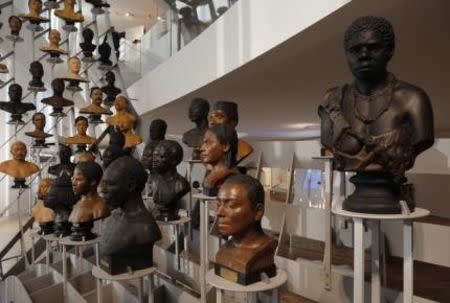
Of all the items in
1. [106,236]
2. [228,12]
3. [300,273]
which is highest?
[228,12]

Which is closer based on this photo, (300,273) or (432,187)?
(300,273)

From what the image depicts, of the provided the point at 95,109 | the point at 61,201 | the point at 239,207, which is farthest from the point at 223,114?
the point at 95,109

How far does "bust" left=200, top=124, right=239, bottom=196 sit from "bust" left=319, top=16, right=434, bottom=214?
2.23ft

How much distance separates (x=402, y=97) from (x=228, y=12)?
1.90 m

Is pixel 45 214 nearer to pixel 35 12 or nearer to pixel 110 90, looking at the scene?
pixel 110 90

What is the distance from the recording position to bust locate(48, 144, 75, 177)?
2.86 m

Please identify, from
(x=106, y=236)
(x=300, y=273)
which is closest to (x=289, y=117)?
(x=300, y=273)

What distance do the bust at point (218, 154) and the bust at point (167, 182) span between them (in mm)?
354

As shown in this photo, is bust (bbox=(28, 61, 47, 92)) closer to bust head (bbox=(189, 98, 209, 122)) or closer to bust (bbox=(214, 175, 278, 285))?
bust head (bbox=(189, 98, 209, 122))

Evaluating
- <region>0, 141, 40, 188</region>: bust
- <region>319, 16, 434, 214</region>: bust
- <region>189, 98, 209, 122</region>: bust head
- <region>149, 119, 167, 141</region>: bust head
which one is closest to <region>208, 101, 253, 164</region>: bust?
<region>189, 98, 209, 122</region>: bust head

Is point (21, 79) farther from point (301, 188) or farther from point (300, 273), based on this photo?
point (300, 273)

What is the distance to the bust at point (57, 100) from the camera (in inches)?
134

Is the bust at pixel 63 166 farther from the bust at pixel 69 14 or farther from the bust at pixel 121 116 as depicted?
the bust at pixel 69 14

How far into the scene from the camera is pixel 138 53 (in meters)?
5.43
